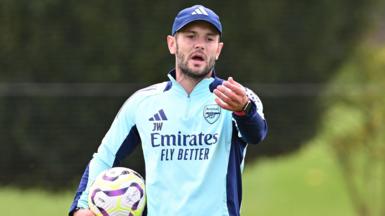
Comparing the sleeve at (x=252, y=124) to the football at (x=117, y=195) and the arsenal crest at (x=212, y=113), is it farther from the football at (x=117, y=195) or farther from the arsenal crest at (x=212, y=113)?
the football at (x=117, y=195)

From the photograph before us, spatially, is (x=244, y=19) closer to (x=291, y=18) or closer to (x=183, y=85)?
(x=291, y=18)

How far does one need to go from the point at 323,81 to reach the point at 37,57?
2.70 meters

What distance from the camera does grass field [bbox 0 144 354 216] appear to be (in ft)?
33.1

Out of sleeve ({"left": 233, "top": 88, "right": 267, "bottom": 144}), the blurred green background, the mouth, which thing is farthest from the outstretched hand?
the blurred green background

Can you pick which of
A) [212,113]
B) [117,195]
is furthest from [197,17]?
[117,195]

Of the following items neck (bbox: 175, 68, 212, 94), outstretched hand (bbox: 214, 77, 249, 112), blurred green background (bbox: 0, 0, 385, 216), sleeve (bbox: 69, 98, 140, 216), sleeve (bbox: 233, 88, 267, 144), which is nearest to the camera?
outstretched hand (bbox: 214, 77, 249, 112)

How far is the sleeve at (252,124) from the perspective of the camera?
4375 mm

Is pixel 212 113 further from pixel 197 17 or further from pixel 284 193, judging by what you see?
pixel 284 193

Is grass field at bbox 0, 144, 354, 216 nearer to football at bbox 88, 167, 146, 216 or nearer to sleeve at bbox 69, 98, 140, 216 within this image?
sleeve at bbox 69, 98, 140, 216

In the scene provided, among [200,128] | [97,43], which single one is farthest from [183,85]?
[97,43]

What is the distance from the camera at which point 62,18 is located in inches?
386

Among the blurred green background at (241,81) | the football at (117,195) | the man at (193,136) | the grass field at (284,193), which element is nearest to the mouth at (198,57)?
the man at (193,136)

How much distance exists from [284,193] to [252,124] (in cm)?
584

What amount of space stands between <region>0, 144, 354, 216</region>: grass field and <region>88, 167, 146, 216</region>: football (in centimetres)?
541
